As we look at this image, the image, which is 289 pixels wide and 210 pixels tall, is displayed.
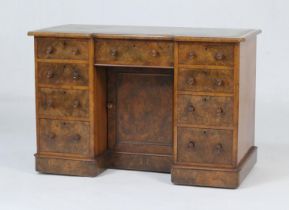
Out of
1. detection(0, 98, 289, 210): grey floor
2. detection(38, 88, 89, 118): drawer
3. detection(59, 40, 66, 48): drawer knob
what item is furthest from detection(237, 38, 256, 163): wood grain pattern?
detection(59, 40, 66, 48): drawer knob

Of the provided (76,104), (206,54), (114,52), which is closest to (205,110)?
(206,54)

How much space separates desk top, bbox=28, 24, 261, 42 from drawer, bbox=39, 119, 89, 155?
59 cm

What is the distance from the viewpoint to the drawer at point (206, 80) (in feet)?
19.6

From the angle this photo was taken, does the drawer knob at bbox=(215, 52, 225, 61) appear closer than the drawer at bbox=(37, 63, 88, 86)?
Yes

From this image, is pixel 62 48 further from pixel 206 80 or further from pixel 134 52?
pixel 206 80

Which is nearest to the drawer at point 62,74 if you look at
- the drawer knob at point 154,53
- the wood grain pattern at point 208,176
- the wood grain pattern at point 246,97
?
the drawer knob at point 154,53

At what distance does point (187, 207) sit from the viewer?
5.65 meters

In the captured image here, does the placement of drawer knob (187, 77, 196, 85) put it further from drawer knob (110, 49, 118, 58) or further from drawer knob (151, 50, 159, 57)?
drawer knob (110, 49, 118, 58)

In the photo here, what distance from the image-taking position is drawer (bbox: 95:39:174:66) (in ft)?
20.1

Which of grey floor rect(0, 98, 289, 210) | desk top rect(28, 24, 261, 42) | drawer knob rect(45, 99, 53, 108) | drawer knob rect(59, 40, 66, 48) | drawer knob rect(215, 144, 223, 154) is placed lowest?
grey floor rect(0, 98, 289, 210)

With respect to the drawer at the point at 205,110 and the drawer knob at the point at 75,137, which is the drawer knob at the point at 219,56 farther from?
the drawer knob at the point at 75,137

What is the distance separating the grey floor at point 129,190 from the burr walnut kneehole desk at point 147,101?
0.35 feet

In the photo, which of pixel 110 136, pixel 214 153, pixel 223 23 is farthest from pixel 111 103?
pixel 223 23

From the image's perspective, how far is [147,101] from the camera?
6.45 m
